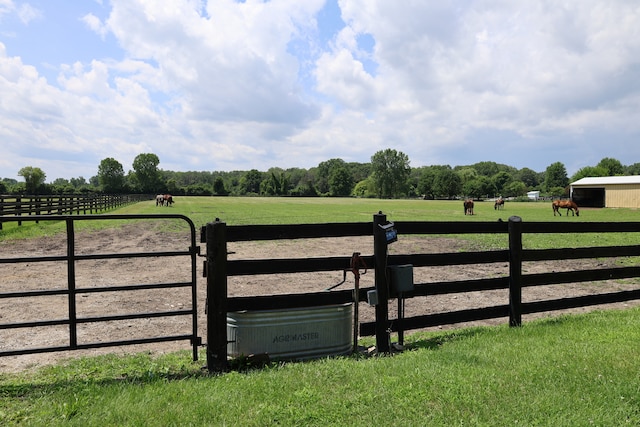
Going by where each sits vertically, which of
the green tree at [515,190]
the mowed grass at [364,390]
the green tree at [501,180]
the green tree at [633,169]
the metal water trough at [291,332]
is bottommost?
the mowed grass at [364,390]

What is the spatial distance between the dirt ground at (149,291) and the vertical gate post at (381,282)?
1.62m

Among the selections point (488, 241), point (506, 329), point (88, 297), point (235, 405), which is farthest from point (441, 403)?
point (488, 241)

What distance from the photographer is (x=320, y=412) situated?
11.3 ft

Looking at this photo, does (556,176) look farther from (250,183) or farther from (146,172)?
(146,172)

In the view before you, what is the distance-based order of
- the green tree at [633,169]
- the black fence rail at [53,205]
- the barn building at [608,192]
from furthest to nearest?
the green tree at [633,169] < the barn building at [608,192] < the black fence rail at [53,205]

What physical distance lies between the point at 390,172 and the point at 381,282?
151m

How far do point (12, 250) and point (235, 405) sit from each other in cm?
1446

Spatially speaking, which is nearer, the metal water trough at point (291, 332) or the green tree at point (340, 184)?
the metal water trough at point (291, 332)

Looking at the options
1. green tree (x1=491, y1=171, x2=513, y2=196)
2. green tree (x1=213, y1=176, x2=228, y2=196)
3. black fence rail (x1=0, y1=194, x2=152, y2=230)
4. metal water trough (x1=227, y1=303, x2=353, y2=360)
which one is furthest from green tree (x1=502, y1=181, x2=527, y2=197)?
metal water trough (x1=227, y1=303, x2=353, y2=360)

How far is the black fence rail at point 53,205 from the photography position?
20.9m

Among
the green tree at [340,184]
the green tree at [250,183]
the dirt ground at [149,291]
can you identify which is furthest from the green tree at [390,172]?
the dirt ground at [149,291]

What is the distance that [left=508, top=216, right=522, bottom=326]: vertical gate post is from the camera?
19.8 ft

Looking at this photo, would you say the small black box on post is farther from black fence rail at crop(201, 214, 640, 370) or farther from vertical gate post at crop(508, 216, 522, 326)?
vertical gate post at crop(508, 216, 522, 326)

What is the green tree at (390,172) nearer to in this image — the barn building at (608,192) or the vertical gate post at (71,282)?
the barn building at (608,192)
